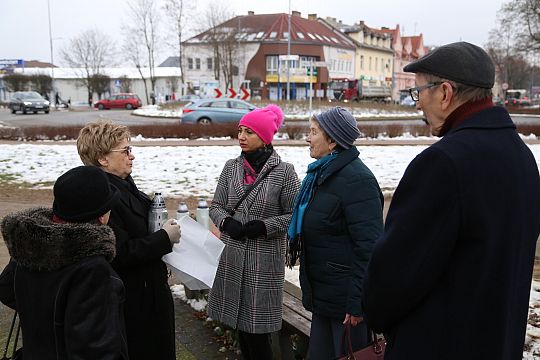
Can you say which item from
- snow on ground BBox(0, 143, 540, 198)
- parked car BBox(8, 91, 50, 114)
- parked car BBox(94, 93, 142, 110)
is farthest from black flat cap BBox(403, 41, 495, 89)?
parked car BBox(94, 93, 142, 110)

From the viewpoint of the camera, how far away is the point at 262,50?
59562mm

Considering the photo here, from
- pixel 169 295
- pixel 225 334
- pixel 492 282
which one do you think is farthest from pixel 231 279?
pixel 492 282

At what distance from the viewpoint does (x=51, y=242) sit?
6.60 feet

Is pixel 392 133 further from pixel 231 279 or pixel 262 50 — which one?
pixel 262 50

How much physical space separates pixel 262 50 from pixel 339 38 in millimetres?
14855

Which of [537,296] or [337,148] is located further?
[537,296]

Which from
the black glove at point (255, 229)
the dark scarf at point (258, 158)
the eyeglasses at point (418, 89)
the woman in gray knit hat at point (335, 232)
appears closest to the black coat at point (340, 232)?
the woman in gray knit hat at point (335, 232)

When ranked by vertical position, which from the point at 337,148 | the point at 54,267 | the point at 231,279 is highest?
the point at 337,148

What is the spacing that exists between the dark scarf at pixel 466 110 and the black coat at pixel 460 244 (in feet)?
0.10

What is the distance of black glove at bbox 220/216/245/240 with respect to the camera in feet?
11.0

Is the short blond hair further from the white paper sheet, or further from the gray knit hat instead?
the gray knit hat

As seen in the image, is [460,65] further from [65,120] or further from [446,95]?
[65,120]

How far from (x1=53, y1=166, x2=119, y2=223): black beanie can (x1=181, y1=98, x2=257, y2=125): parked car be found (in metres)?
19.9

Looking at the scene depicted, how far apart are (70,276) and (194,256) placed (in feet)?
4.01
